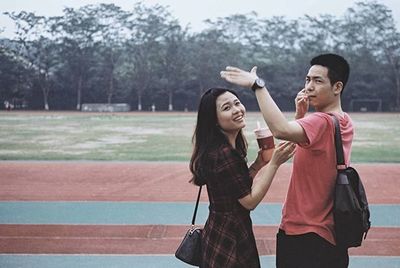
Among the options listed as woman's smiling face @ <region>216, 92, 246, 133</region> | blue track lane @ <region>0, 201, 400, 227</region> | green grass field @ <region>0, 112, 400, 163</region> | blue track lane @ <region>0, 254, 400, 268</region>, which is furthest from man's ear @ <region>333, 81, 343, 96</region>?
green grass field @ <region>0, 112, 400, 163</region>

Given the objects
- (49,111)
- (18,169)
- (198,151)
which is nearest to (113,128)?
(49,111)

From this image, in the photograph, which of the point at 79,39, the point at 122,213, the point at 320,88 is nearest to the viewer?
the point at 320,88

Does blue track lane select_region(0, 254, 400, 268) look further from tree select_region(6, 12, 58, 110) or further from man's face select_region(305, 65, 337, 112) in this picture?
tree select_region(6, 12, 58, 110)

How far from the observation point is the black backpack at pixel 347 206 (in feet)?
7.39

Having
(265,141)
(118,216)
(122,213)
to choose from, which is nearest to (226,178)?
(265,141)

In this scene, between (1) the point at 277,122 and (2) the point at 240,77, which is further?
(2) the point at 240,77

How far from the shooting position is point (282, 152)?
95.0 inches

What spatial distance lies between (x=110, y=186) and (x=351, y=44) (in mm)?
21300

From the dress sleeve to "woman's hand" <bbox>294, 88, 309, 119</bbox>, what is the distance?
0.38 meters

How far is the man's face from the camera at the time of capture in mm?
2414

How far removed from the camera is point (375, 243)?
546cm

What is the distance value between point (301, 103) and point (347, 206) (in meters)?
0.53

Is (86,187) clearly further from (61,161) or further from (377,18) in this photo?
(377,18)

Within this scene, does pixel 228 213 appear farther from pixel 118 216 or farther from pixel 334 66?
pixel 118 216
